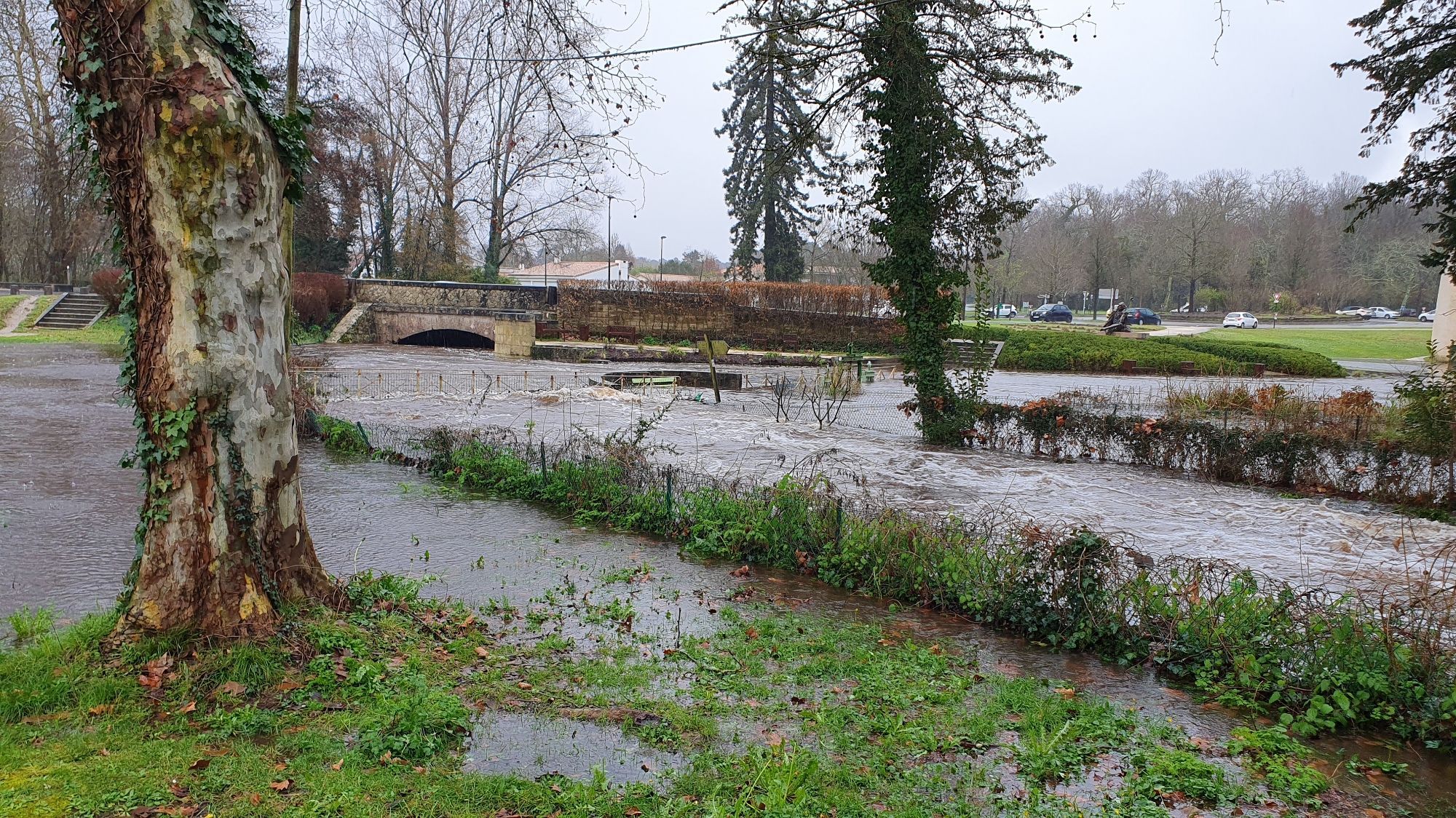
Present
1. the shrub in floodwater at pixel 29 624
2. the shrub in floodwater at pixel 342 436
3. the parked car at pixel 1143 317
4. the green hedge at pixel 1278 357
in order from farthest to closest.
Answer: the parked car at pixel 1143 317
the green hedge at pixel 1278 357
the shrub in floodwater at pixel 342 436
the shrub in floodwater at pixel 29 624

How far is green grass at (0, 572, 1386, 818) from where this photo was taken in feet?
13.6

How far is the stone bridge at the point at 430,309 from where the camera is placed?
39750 mm

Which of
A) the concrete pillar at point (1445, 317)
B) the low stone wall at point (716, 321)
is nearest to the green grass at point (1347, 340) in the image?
the concrete pillar at point (1445, 317)

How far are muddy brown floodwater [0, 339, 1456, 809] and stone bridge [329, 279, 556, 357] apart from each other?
24.0 meters

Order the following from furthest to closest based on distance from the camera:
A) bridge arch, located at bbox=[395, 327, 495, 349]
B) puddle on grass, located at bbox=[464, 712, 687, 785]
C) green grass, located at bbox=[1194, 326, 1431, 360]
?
bridge arch, located at bbox=[395, 327, 495, 349]
green grass, located at bbox=[1194, 326, 1431, 360]
puddle on grass, located at bbox=[464, 712, 687, 785]

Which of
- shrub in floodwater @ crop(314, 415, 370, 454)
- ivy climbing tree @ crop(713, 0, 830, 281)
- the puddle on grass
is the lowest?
the puddle on grass

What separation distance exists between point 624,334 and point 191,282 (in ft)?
118

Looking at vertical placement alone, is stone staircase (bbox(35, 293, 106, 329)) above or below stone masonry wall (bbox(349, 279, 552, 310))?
below

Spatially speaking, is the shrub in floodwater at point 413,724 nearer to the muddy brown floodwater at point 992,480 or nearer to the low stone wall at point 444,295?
the muddy brown floodwater at point 992,480

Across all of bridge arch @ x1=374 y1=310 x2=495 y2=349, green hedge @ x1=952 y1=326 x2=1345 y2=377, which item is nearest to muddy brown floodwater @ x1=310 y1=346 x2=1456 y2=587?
green hedge @ x1=952 y1=326 x2=1345 y2=377

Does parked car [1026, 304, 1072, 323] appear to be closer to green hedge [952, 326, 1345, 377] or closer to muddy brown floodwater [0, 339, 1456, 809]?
green hedge [952, 326, 1345, 377]

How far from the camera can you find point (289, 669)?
535cm

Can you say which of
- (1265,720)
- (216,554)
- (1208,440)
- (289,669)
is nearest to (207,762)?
(289,669)

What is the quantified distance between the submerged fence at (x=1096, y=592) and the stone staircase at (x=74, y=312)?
36.4 m
